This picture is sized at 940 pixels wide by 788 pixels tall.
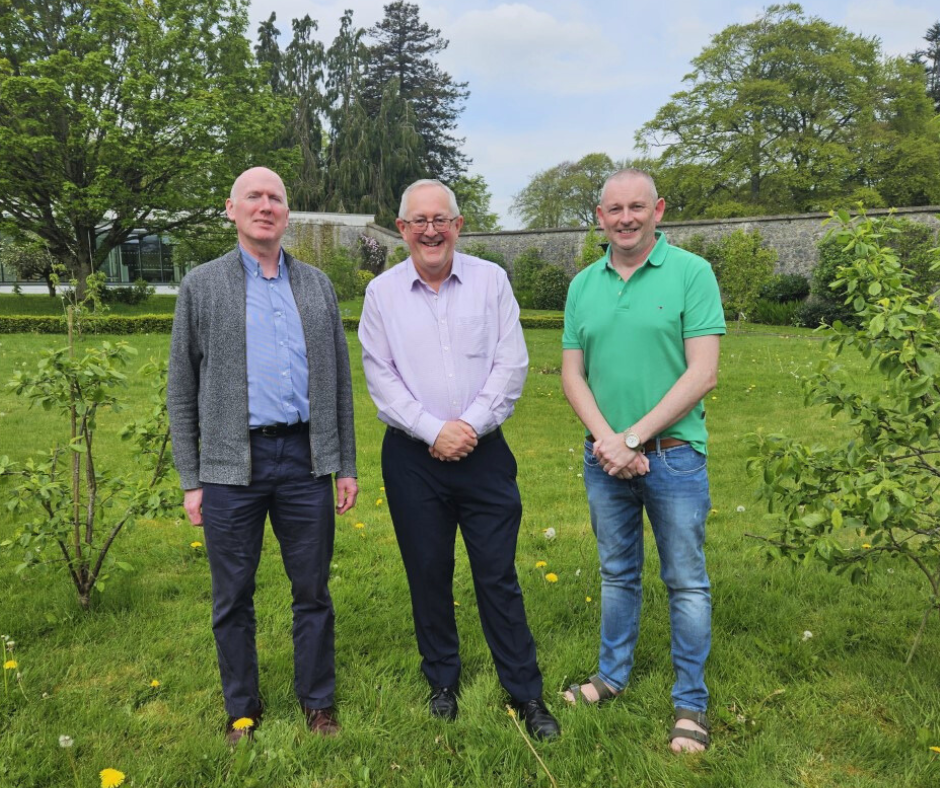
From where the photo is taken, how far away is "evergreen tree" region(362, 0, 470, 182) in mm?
41625

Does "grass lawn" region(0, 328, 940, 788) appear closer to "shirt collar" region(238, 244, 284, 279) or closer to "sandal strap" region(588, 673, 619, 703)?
"sandal strap" region(588, 673, 619, 703)

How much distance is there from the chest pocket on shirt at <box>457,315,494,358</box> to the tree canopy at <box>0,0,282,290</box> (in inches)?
831

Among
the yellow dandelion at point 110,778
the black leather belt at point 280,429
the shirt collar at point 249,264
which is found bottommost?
the yellow dandelion at point 110,778

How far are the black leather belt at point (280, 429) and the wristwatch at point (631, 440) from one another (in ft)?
3.79

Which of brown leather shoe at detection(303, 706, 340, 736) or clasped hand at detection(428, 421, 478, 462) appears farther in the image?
brown leather shoe at detection(303, 706, 340, 736)

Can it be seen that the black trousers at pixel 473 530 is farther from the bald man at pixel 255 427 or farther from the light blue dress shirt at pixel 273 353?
the light blue dress shirt at pixel 273 353

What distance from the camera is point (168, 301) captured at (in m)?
26.0

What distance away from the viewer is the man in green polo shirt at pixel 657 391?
2.36m

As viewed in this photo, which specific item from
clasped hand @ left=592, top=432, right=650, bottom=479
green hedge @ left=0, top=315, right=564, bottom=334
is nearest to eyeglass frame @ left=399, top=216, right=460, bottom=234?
clasped hand @ left=592, top=432, right=650, bottom=479

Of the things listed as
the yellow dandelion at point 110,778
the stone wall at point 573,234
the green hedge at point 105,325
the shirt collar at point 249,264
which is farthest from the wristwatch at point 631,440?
the stone wall at point 573,234

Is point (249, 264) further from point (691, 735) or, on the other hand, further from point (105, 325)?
point (105, 325)

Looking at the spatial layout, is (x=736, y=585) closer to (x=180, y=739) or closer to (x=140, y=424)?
(x=180, y=739)

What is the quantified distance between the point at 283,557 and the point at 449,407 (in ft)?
2.72

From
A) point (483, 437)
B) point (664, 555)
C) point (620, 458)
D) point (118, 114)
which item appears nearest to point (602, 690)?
point (664, 555)
